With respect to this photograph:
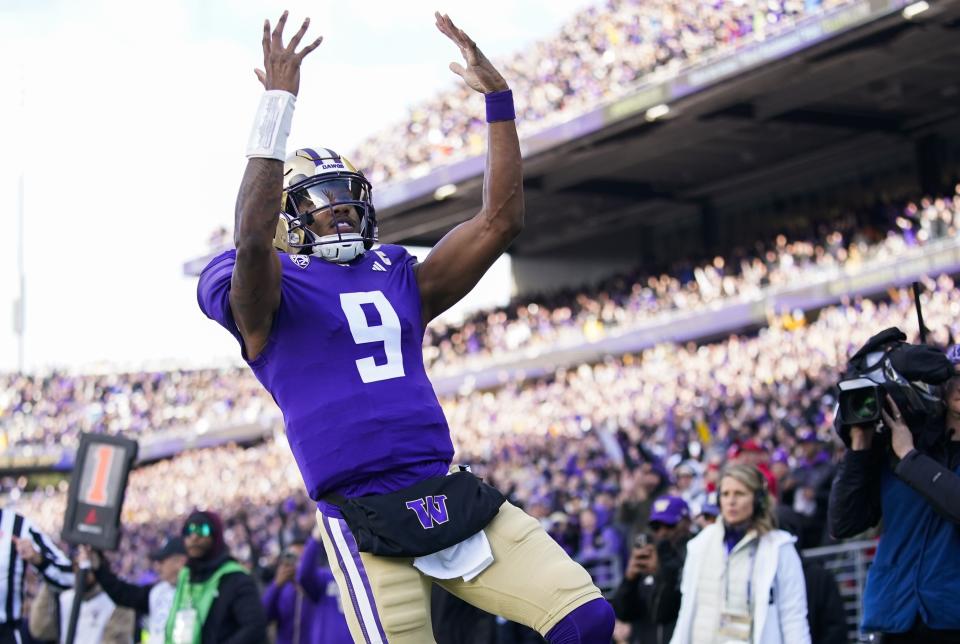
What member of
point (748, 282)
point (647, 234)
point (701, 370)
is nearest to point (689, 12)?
point (748, 282)

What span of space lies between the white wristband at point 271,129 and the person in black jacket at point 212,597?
3.93 meters

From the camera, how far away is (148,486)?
1387 inches

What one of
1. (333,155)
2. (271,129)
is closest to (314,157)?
(333,155)

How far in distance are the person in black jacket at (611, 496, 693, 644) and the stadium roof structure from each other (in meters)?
14.7

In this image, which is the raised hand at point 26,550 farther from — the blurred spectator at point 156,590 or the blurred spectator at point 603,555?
the blurred spectator at point 603,555

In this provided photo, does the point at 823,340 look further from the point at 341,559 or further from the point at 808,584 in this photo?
the point at 341,559

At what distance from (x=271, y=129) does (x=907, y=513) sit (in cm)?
243

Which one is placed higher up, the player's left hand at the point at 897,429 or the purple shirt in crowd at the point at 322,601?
the player's left hand at the point at 897,429

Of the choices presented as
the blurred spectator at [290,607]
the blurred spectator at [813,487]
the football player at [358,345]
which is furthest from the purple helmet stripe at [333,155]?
the blurred spectator at [813,487]

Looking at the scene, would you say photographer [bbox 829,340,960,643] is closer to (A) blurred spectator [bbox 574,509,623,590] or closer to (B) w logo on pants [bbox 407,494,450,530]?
(B) w logo on pants [bbox 407,494,450,530]

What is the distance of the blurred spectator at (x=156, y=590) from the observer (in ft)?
26.5

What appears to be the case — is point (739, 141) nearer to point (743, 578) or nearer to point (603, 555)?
point (603, 555)

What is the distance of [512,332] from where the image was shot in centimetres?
3180

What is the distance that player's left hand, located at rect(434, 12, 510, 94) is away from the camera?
4023mm
